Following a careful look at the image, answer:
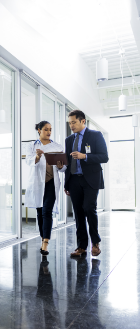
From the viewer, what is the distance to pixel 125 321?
1.53 m

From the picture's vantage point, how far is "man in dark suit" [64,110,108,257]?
2.85 meters

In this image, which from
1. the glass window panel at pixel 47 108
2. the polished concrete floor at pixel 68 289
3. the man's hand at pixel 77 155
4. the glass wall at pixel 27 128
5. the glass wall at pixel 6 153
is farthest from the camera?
the glass wall at pixel 27 128

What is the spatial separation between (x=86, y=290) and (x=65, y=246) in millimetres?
1540

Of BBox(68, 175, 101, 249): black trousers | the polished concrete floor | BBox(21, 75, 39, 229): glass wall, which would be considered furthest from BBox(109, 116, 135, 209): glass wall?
BBox(68, 175, 101, 249): black trousers

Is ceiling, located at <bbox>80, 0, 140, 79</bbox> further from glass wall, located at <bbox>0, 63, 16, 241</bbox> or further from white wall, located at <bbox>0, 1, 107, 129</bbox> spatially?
glass wall, located at <bbox>0, 63, 16, 241</bbox>

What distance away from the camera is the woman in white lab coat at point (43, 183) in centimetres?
301

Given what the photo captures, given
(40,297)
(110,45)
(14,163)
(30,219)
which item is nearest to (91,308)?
(40,297)

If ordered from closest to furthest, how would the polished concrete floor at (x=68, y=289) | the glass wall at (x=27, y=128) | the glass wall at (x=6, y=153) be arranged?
the polished concrete floor at (x=68, y=289), the glass wall at (x=6, y=153), the glass wall at (x=27, y=128)

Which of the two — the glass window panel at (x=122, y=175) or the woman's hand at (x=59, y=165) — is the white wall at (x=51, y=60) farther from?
the glass window panel at (x=122, y=175)

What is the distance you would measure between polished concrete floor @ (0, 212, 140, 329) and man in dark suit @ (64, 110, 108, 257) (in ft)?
0.93

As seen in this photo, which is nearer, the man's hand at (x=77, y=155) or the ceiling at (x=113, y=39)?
the man's hand at (x=77, y=155)

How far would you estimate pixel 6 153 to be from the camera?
4.01m

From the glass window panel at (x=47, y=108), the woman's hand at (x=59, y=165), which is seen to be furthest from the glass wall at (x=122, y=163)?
the woman's hand at (x=59, y=165)

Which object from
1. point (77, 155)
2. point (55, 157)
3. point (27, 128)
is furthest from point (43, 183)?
point (27, 128)
